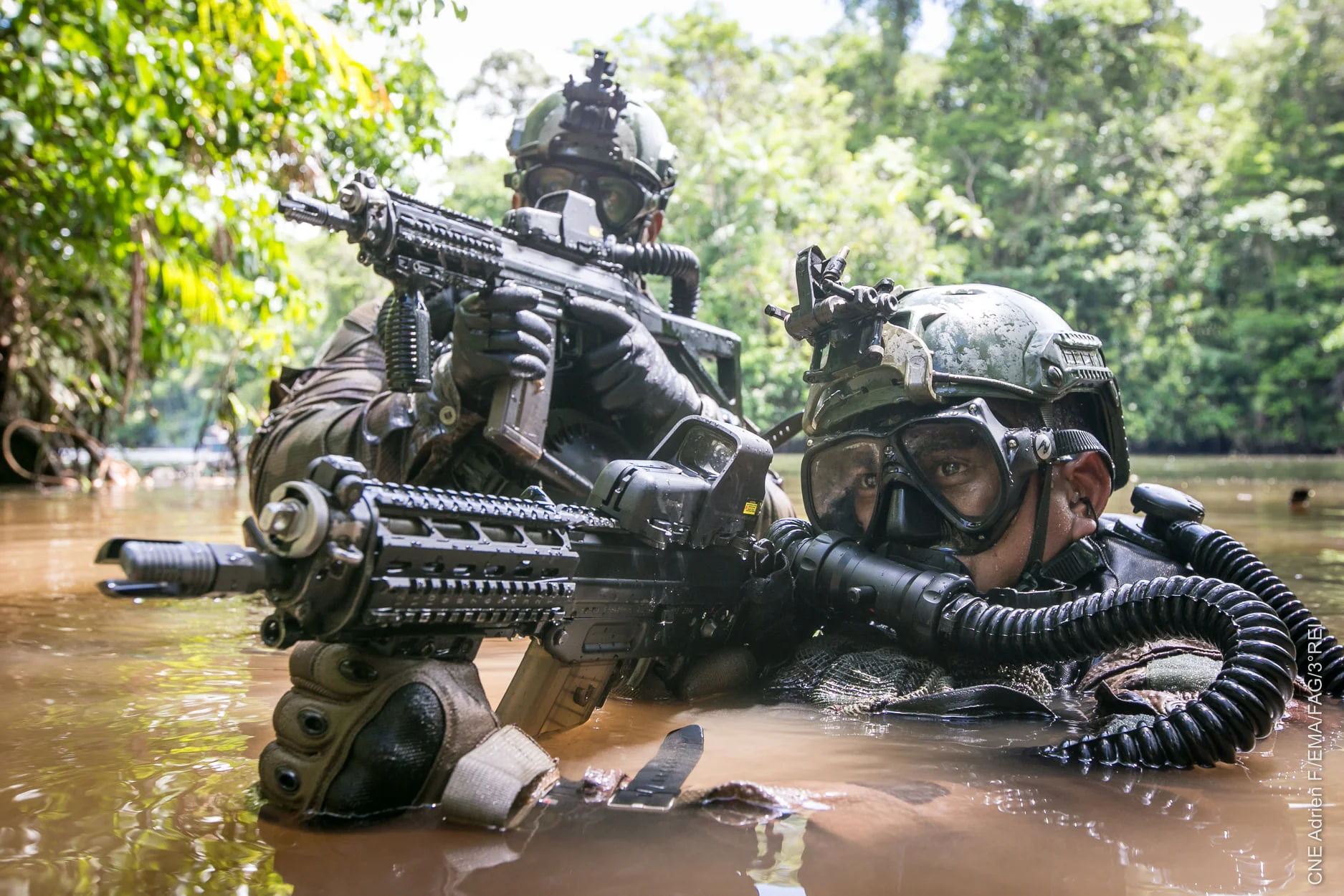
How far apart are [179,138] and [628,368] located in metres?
4.29

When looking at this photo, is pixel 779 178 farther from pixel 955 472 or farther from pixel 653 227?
pixel 955 472

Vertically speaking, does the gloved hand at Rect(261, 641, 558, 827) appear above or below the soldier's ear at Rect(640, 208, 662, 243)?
below

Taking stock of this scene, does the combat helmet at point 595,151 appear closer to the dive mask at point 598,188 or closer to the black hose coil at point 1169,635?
the dive mask at point 598,188

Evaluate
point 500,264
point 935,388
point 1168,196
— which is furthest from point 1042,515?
point 1168,196

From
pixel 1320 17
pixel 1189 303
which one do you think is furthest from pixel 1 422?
pixel 1320 17

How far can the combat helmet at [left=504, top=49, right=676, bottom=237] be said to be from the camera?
4.32 metres

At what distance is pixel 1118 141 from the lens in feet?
92.4

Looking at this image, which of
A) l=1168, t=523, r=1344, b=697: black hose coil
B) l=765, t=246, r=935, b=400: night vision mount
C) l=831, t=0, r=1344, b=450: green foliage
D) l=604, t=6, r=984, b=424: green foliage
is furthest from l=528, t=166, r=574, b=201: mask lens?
l=831, t=0, r=1344, b=450: green foliage

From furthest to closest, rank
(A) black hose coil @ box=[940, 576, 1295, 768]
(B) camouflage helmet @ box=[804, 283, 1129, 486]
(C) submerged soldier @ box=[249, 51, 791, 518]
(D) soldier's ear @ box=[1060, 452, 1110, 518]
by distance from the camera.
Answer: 1. (C) submerged soldier @ box=[249, 51, 791, 518]
2. (D) soldier's ear @ box=[1060, 452, 1110, 518]
3. (B) camouflage helmet @ box=[804, 283, 1129, 486]
4. (A) black hose coil @ box=[940, 576, 1295, 768]

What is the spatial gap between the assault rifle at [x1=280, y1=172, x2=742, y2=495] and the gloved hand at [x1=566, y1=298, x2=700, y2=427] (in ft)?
0.31

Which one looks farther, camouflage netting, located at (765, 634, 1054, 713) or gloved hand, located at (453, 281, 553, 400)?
gloved hand, located at (453, 281, 553, 400)

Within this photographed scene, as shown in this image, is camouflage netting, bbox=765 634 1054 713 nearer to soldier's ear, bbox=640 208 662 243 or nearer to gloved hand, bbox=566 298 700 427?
gloved hand, bbox=566 298 700 427

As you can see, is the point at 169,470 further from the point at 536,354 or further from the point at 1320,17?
the point at 1320,17

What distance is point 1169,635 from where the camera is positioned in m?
2.42
